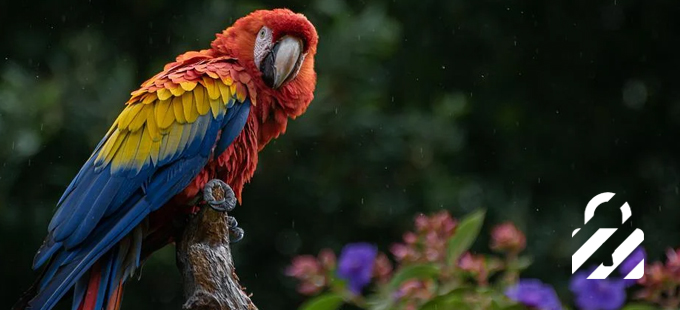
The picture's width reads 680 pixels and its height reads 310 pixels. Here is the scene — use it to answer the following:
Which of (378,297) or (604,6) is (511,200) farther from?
(378,297)

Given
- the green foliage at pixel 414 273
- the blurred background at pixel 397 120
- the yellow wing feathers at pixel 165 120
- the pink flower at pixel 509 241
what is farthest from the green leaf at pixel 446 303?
the blurred background at pixel 397 120

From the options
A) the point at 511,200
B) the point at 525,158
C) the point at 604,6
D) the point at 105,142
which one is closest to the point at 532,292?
the point at 105,142

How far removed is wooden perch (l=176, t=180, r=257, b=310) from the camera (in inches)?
87.7

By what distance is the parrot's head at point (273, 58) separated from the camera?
2.80 metres

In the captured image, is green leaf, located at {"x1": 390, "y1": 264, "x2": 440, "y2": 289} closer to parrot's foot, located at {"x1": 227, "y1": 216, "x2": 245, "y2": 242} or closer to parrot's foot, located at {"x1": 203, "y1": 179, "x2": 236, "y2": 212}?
parrot's foot, located at {"x1": 203, "y1": 179, "x2": 236, "y2": 212}

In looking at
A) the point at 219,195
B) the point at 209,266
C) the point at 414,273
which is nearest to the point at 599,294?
the point at 414,273

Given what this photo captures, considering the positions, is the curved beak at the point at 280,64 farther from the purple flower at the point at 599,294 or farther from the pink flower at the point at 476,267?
the purple flower at the point at 599,294

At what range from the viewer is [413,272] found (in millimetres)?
1858

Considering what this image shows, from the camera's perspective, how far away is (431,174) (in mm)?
5504

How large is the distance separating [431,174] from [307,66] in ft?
8.67

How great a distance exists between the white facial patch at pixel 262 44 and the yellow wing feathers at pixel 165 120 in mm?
116

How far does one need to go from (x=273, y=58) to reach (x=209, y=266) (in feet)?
2.20

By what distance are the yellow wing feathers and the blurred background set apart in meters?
2.18

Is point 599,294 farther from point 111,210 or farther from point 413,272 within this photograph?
point 111,210
